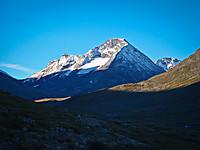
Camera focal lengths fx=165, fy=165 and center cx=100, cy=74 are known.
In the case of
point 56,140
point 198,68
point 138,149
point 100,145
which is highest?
point 198,68

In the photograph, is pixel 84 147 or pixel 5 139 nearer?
pixel 5 139

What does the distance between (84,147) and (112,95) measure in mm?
170177

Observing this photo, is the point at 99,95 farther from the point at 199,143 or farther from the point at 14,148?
the point at 14,148

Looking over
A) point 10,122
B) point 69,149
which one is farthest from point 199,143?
point 10,122

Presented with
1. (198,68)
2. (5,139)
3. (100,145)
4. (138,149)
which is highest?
(198,68)

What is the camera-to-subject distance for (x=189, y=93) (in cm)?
10369

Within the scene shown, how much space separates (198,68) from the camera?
16688 cm

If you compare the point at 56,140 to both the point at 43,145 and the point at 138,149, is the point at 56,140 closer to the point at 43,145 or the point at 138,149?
the point at 43,145

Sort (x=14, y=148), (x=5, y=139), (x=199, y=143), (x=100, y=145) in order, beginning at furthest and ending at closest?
1. (x=199, y=143)
2. (x=100, y=145)
3. (x=5, y=139)
4. (x=14, y=148)

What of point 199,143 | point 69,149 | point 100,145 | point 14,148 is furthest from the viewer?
point 199,143

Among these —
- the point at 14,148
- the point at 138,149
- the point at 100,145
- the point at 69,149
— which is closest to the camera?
the point at 14,148

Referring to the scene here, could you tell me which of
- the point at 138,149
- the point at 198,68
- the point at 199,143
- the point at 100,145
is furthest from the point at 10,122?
the point at 198,68

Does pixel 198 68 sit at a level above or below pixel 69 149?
above

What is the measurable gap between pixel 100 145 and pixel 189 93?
10623 cm
